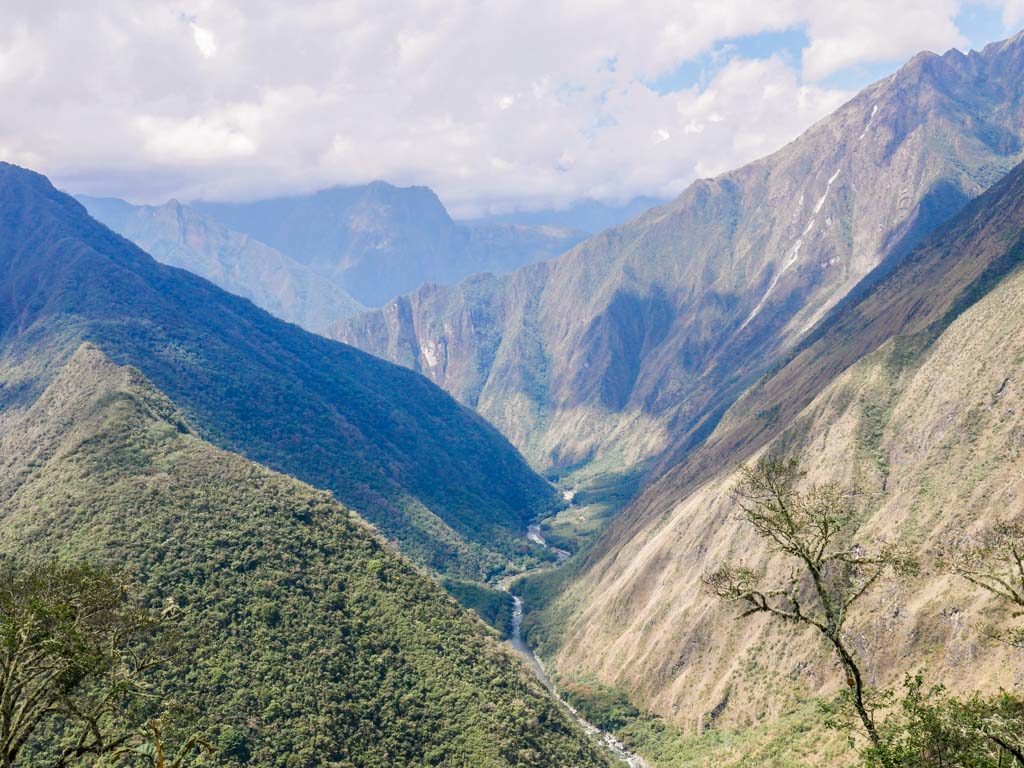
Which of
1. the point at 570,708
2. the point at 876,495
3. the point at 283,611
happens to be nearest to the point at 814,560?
the point at 283,611

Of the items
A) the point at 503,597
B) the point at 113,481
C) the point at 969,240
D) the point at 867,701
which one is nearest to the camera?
the point at 867,701

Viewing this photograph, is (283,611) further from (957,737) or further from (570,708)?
(957,737)

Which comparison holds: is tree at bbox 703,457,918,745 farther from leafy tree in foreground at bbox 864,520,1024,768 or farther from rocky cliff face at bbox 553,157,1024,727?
rocky cliff face at bbox 553,157,1024,727

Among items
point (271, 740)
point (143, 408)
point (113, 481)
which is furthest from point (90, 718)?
point (143, 408)

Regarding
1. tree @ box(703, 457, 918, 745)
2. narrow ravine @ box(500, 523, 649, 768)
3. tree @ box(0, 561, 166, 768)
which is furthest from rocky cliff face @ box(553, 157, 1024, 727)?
tree @ box(0, 561, 166, 768)

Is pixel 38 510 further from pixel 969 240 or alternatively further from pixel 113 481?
pixel 969 240

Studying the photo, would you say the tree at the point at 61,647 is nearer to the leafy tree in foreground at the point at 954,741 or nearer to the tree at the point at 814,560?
the tree at the point at 814,560
